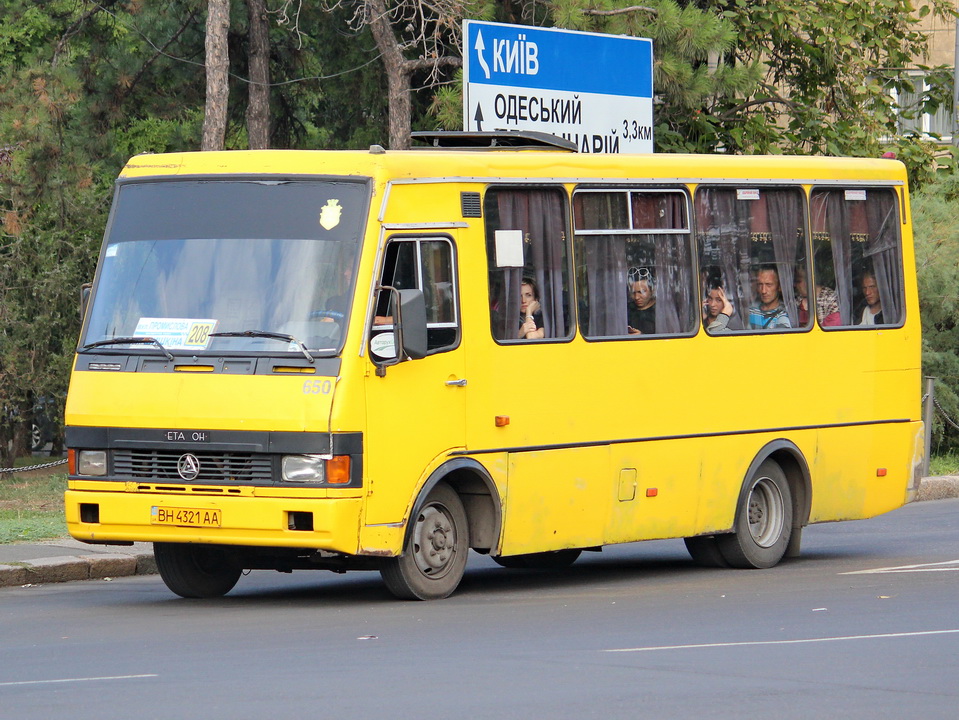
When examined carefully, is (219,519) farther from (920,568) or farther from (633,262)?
(920,568)

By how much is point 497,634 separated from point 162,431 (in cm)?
246

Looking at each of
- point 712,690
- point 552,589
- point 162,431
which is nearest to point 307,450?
point 162,431

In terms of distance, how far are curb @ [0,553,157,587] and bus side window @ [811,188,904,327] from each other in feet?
18.6

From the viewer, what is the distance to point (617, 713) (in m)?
7.32

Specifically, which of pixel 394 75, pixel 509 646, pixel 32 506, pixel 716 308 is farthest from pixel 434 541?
pixel 394 75

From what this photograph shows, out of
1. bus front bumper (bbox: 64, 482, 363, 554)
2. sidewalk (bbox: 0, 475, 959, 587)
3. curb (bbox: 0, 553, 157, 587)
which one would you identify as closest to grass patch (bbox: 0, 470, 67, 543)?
sidewalk (bbox: 0, 475, 959, 587)

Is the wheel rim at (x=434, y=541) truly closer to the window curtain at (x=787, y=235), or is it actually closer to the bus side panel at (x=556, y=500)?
the bus side panel at (x=556, y=500)

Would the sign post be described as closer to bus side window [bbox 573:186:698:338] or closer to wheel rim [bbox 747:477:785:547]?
bus side window [bbox 573:186:698:338]

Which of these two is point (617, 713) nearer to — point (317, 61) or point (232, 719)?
point (232, 719)

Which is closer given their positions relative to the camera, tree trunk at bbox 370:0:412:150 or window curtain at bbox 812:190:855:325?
window curtain at bbox 812:190:855:325

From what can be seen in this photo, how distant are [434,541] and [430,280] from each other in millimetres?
1611

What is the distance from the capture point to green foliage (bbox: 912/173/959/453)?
2348 cm

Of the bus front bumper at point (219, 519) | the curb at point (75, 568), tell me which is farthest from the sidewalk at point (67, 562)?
the bus front bumper at point (219, 519)

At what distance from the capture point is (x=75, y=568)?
43.3 ft
